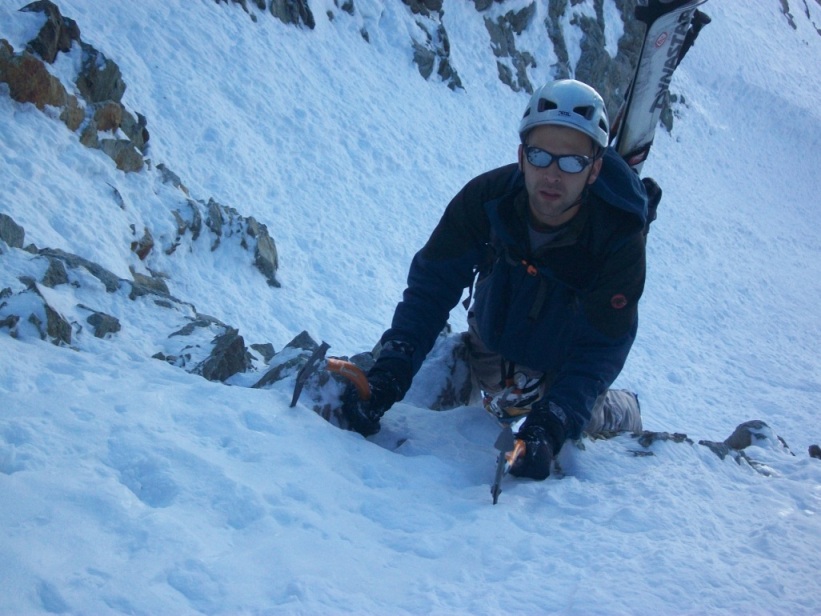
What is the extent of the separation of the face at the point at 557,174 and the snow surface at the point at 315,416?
1282 mm

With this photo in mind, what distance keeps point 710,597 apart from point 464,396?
7.83 ft

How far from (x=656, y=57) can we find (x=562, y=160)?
12.6 ft

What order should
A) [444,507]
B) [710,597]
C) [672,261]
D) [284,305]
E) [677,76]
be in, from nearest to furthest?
1. [710,597]
2. [444,507]
3. [284,305]
4. [672,261]
5. [677,76]

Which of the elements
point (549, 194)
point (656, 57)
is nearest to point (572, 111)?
point (549, 194)

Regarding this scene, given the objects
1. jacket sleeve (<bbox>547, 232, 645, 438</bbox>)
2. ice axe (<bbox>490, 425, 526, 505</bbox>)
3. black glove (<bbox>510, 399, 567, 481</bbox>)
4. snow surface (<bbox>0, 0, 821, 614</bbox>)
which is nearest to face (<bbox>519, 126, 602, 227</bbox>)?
jacket sleeve (<bbox>547, 232, 645, 438</bbox>)

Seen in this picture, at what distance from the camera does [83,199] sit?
6.82 metres

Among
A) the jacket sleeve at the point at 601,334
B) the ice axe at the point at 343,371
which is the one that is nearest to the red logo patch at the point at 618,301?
the jacket sleeve at the point at 601,334

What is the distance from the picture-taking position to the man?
3.18 m

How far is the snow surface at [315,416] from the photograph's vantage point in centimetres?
224

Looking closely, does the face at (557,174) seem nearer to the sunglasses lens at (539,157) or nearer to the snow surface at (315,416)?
the sunglasses lens at (539,157)

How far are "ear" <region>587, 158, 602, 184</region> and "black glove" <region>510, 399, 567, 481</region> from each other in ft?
3.40

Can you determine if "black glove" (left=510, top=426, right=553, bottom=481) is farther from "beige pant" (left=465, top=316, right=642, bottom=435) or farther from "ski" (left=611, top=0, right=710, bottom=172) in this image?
"ski" (left=611, top=0, right=710, bottom=172)

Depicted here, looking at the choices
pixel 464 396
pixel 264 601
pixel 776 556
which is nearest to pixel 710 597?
pixel 776 556

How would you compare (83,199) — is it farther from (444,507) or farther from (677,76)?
(677,76)
